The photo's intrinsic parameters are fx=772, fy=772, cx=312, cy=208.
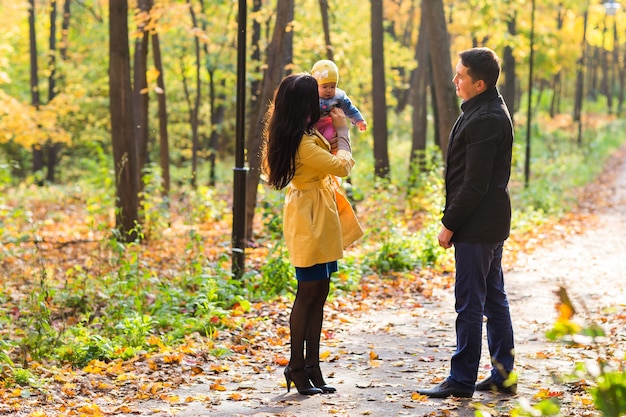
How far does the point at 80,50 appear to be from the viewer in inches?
1024

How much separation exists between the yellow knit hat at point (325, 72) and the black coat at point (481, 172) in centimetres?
91

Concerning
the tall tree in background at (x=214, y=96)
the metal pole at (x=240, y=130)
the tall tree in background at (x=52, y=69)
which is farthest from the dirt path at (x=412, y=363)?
the tall tree in background at (x=52, y=69)

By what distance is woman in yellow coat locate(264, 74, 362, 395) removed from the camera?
16.9ft

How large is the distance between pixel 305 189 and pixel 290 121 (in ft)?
1.55

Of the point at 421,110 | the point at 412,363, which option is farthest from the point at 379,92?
the point at 412,363

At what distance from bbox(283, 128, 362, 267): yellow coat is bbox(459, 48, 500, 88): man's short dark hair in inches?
39.0

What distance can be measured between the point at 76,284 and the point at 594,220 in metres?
12.0

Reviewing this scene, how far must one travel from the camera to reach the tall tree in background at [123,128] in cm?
1141

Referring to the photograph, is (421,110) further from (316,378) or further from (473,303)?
(473,303)

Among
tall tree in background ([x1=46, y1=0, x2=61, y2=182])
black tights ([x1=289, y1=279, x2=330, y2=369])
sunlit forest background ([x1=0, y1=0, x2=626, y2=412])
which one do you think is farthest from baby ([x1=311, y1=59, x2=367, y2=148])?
tall tree in background ([x1=46, y1=0, x2=61, y2=182])

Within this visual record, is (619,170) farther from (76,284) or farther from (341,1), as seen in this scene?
(76,284)

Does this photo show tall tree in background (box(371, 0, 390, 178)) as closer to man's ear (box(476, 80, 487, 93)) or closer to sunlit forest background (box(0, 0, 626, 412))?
sunlit forest background (box(0, 0, 626, 412))

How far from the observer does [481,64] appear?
16.1 ft

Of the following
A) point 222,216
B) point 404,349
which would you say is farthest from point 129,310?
point 222,216
